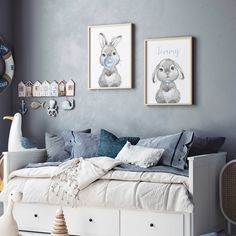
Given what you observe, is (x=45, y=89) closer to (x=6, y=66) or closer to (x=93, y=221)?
(x=6, y=66)

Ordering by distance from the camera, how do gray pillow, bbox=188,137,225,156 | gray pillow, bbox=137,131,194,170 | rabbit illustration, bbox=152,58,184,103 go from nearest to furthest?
1. gray pillow, bbox=137,131,194,170
2. gray pillow, bbox=188,137,225,156
3. rabbit illustration, bbox=152,58,184,103

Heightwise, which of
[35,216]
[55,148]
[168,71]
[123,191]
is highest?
[168,71]

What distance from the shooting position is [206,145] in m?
4.64

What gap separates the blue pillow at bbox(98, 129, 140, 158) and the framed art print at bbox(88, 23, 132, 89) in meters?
0.50

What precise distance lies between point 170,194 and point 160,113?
44.0 inches

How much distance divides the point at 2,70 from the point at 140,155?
1.70 meters

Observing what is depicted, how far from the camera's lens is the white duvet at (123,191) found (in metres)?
4.10

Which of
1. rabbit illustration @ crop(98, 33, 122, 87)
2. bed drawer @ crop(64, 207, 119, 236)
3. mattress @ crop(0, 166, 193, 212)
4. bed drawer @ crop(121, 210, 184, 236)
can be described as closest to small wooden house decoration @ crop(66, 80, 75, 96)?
rabbit illustration @ crop(98, 33, 122, 87)

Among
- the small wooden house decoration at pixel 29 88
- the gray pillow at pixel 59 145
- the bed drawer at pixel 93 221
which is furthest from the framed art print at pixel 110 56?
the bed drawer at pixel 93 221

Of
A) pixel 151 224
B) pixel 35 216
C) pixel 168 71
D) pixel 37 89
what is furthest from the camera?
pixel 37 89

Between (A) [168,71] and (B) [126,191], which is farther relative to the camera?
(A) [168,71]

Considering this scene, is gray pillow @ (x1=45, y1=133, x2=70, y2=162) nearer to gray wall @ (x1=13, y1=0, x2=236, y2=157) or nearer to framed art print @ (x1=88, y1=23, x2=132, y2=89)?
gray wall @ (x1=13, y1=0, x2=236, y2=157)

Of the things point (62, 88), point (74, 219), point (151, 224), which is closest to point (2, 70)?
point (62, 88)

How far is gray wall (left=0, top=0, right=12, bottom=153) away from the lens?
18.0 feet
